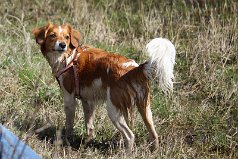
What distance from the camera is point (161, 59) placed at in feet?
16.5

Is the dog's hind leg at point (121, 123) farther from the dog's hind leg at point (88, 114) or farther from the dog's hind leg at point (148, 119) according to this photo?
the dog's hind leg at point (88, 114)

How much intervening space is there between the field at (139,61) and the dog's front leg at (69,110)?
11 centimetres

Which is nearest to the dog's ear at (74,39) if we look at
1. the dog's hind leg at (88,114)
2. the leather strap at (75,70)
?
the leather strap at (75,70)

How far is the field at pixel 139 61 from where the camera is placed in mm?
5777

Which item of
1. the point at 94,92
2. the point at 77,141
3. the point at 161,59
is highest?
the point at 161,59

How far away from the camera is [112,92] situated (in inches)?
212

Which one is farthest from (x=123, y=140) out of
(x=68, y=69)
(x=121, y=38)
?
(x=121, y=38)

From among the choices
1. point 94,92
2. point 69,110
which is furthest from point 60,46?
point 69,110

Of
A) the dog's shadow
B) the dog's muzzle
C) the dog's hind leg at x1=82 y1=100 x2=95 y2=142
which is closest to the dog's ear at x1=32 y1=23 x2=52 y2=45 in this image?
the dog's muzzle

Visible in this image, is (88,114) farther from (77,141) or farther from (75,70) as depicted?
(75,70)

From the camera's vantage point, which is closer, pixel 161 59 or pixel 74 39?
pixel 161 59

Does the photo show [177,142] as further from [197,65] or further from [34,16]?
[34,16]

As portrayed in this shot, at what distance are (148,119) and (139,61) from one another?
2586 millimetres

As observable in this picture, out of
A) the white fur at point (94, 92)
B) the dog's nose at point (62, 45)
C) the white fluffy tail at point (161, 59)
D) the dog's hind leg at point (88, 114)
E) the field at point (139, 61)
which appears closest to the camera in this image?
the white fluffy tail at point (161, 59)
